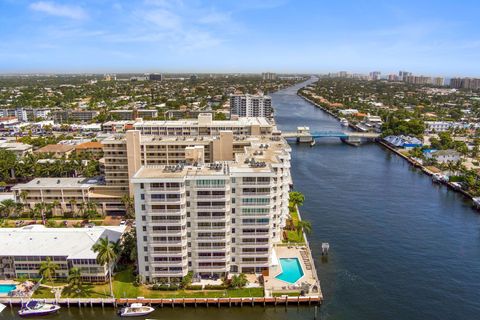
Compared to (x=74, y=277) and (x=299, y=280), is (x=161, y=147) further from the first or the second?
(x=299, y=280)

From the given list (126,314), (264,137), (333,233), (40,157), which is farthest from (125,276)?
(40,157)

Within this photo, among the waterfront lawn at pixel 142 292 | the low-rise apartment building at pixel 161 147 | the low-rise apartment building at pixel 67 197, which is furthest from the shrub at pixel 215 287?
the low-rise apartment building at pixel 67 197

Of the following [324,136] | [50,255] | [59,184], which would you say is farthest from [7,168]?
[324,136]

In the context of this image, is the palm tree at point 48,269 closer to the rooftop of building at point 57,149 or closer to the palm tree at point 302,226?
the palm tree at point 302,226

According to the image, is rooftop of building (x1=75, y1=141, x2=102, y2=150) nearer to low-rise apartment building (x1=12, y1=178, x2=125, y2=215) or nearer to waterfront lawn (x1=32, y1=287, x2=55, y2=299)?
low-rise apartment building (x1=12, y1=178, x2=125, y2=215)

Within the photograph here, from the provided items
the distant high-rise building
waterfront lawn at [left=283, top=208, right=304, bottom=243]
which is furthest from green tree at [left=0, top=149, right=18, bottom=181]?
the distant high-rise building

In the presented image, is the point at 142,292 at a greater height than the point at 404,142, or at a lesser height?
lesser
